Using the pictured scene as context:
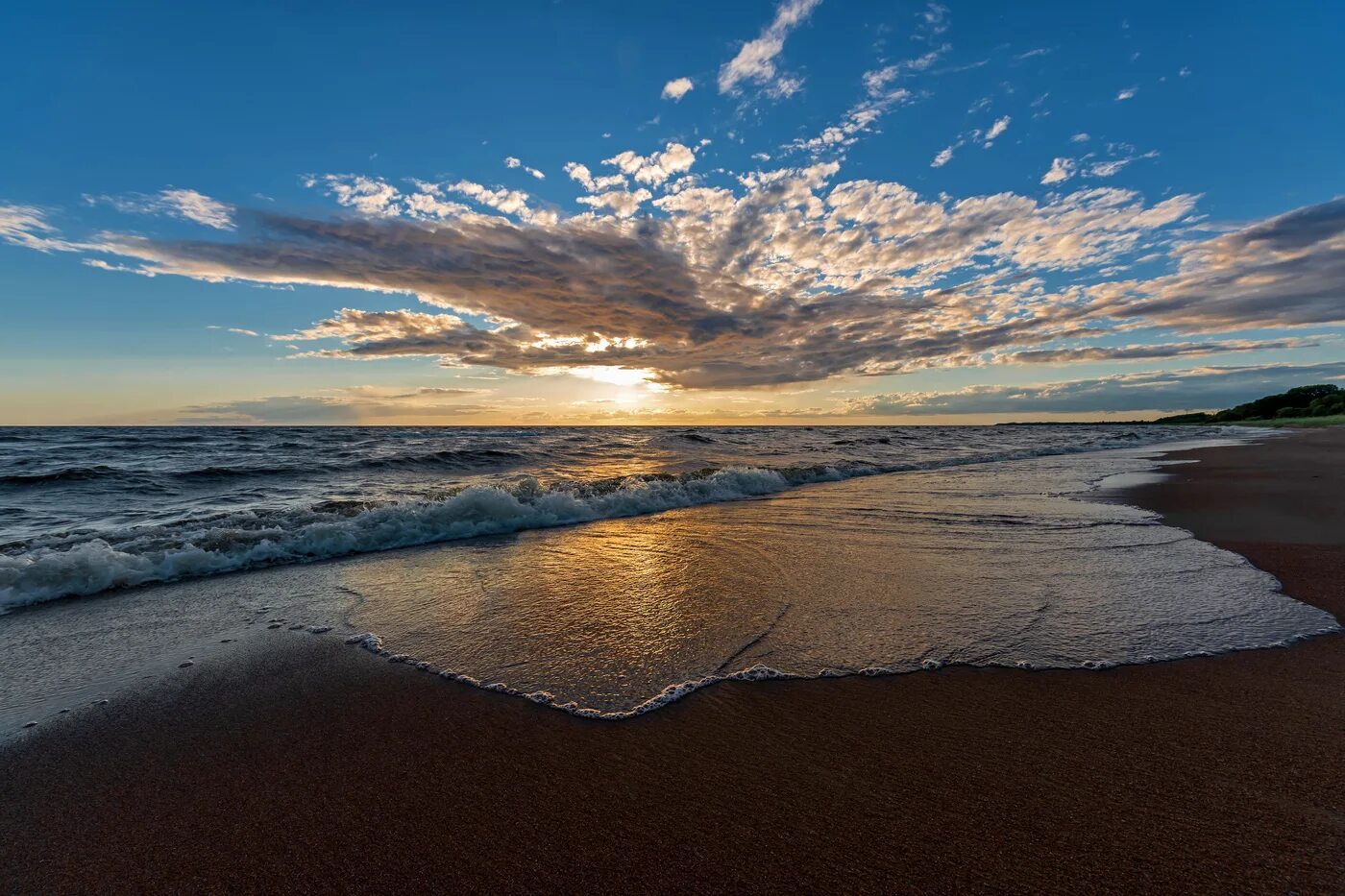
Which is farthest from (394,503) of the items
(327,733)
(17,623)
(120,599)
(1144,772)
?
(1144,772)

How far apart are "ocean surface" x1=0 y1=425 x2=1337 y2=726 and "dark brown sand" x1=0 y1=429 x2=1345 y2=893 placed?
0.45 meters

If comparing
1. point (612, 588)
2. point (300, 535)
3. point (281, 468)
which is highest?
point (281, 468)

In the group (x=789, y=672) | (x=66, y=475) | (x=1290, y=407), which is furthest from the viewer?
(x=1290, y=407)

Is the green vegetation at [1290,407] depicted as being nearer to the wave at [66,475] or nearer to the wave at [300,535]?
the wave at [300,535]

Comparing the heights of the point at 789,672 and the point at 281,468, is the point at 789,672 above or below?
below

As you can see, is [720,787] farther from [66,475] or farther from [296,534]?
[66,475]

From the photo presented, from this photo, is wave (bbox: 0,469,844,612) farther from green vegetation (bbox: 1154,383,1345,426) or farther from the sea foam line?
green vegetation (bbox: 1154,383,1345,426)

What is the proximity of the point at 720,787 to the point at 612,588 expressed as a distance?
3451mm

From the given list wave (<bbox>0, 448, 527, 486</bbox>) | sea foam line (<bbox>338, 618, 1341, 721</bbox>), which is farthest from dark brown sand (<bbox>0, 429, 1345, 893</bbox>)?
wave (<bbox>0, 448, 527, 486</bbox>)

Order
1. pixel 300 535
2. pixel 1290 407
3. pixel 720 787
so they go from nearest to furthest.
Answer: pixel 720 787 → pixel 300 535 → pixel 1290 407

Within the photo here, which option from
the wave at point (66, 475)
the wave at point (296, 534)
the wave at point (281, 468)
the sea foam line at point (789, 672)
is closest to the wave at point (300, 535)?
the wave at point (296, 534)

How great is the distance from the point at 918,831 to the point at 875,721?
2.98ft

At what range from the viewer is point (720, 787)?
8.86 feet

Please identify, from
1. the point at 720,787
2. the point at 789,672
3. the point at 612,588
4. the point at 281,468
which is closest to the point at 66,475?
the point at 281,468
